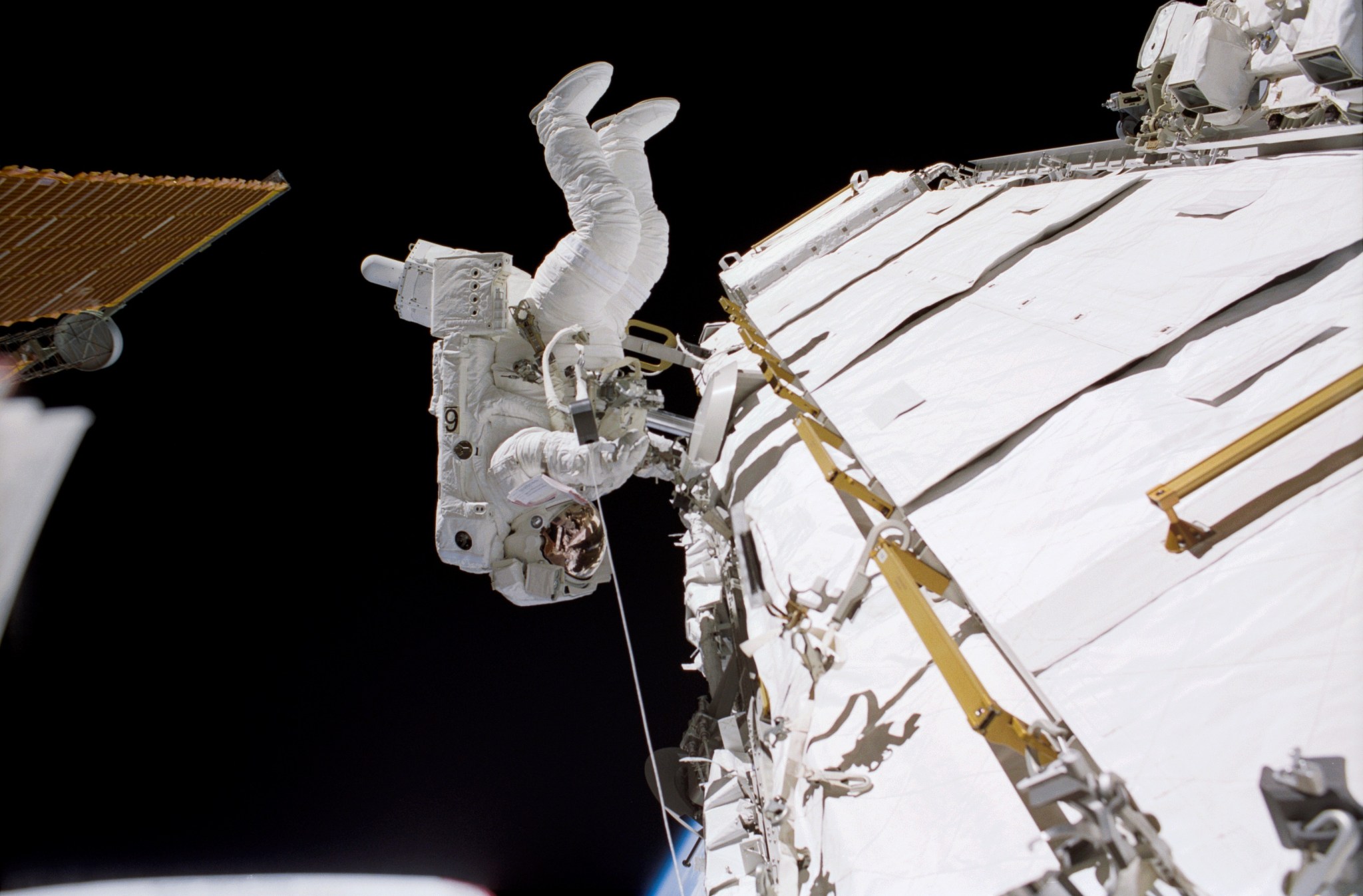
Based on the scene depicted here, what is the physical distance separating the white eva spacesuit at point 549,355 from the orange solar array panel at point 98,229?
1.53m

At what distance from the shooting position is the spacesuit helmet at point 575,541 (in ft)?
11.8

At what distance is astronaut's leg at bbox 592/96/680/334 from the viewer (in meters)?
3.46

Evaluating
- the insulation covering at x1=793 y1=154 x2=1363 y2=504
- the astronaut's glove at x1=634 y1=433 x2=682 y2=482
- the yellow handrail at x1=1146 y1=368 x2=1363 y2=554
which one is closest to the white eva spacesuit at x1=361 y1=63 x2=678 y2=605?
the astronaut's glove at x1=634 y1=433 x2=682 y2=482

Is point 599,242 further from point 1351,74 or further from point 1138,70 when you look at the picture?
point 1138,70

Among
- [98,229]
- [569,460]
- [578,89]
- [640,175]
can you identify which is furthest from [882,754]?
[98,229]

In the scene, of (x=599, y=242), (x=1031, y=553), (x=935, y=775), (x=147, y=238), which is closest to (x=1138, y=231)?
(x=1031, y=553)

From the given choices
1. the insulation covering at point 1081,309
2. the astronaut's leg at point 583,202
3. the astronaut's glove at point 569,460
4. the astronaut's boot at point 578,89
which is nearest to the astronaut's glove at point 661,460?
the astronaut's glove at point 569,460

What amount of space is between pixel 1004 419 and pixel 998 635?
0.66 meters

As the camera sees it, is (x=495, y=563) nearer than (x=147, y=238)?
Yes

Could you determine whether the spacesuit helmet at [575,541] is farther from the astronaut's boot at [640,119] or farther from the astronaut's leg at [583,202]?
the astronaut's boot at [640,119]

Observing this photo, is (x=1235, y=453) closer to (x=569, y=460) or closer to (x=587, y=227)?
(x=569, y=460)

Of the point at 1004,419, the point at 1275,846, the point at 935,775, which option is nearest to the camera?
the point at 1275,846

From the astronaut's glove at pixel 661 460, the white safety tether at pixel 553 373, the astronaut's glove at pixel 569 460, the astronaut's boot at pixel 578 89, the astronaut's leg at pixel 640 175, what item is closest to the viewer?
the astronaut's glove at pixel 569 460

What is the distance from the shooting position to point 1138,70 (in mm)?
4258
